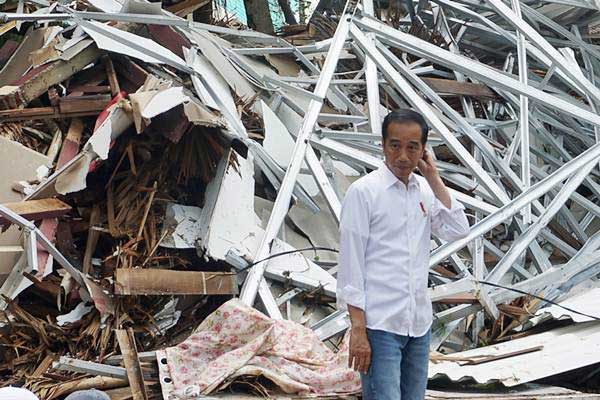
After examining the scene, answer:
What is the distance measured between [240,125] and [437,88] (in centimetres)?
259

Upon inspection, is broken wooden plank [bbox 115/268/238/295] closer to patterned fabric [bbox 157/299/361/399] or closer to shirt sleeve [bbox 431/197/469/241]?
patterned fabric [bbox 157/299/361/399]

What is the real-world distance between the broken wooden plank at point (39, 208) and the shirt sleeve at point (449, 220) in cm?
238

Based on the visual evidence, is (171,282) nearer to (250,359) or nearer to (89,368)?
(89,368)

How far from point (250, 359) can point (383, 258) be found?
1.04 metres

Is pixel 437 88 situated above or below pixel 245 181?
above

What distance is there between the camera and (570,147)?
275 inches

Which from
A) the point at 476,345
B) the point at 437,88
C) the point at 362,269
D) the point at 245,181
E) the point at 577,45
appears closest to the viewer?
the point at 362,269

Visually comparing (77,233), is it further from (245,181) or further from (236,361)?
(236,361)

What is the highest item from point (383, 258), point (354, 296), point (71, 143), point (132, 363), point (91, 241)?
point (71, 143)

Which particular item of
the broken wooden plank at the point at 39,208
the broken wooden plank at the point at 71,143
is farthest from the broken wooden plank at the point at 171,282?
the broken wooden plank at the point at 71,143

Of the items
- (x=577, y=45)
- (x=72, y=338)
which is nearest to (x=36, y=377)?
(x=72, y=338)

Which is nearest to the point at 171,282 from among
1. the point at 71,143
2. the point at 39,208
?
the point at 39,208

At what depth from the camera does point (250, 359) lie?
11.3 ft

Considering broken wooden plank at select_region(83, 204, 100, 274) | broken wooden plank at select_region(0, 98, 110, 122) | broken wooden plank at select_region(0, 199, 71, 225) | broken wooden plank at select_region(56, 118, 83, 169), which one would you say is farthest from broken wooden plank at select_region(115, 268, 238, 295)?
broken wooden plank at select_region(0, 98, 110, 122)
